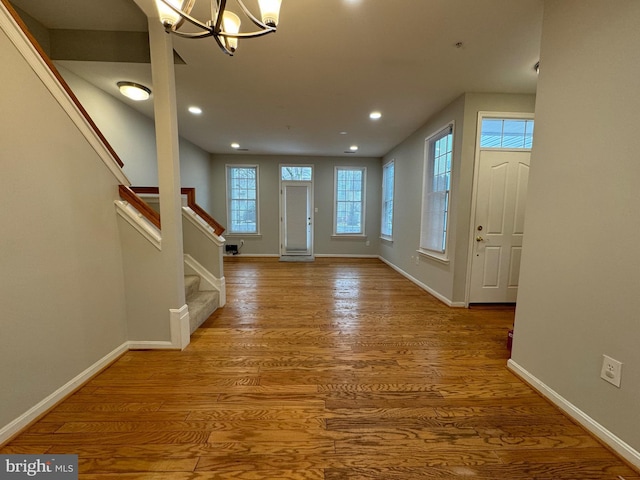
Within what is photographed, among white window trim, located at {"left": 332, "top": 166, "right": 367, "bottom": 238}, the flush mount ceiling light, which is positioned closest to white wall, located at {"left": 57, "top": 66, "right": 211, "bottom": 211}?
the flush mount ceiling light

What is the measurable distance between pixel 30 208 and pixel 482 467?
2.63 m

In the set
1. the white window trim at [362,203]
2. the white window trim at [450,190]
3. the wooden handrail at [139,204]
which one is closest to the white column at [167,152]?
the wooden handrail at [139,204]

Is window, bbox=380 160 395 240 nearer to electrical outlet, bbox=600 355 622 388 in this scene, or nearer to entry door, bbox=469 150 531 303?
entry door, bbox=469 150 531 303

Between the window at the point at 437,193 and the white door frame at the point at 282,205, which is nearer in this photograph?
the window at the point at 437,193

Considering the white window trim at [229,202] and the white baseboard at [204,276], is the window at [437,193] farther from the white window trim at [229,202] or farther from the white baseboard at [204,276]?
the white window trim at [229,202]

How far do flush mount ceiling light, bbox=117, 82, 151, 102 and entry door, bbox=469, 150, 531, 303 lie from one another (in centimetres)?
398

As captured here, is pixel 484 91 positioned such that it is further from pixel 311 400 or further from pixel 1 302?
pixel 1 302

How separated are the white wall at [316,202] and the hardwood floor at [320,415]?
4.18m

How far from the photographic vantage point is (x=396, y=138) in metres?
4.74

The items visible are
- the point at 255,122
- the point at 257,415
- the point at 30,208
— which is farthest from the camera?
the point at 255,122

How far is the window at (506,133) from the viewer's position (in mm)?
2994

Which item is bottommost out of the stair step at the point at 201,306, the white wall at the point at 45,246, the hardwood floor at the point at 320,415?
the hardwood floor at the point at 320,415

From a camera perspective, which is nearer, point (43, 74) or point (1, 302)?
point (1, 302)

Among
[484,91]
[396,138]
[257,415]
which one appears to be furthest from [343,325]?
Result: [396,138]
